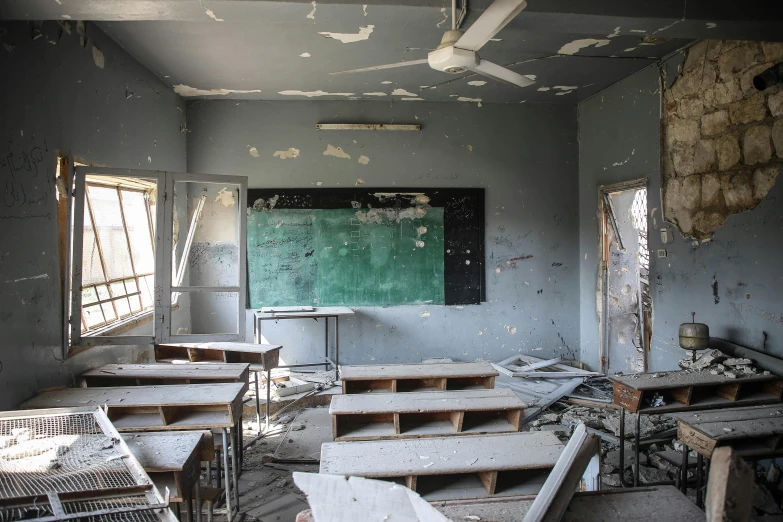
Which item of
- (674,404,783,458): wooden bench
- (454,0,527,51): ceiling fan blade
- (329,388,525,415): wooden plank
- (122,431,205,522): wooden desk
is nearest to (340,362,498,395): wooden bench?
(329,388,525,415): wooden plank

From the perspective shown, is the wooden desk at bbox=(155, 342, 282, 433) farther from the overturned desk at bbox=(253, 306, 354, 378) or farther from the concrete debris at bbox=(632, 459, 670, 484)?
the concrete debris at bbox=(632, 459, 670, 484)

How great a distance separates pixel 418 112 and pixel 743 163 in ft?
11.1

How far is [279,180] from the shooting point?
19.3 ft

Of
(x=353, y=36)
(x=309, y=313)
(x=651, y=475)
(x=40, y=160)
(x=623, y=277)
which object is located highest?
(x=353, y=36)

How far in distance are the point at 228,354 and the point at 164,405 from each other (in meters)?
1.68

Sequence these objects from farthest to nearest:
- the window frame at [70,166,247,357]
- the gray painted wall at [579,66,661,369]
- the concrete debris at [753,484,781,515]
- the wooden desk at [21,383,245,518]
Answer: the gray painted wall at [579,66,661,369]
the window frame at [70,166,247,357]
the concrete debris at [753,484,781,515]
the wooden desk at [21,383,245,518]

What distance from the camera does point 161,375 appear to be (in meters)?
3.37

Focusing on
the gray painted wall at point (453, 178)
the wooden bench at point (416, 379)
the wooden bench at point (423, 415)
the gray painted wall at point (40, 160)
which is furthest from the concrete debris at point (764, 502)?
the gray painted wall at point (40, 160)

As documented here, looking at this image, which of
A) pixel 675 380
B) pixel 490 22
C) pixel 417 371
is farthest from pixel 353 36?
pixel 675 380

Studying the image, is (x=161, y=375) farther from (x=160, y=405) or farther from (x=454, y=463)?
(x=454, y=463)

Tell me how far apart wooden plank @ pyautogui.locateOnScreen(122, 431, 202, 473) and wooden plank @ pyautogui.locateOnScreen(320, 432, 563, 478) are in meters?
0.55

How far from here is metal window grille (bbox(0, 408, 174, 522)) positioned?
58.3 inches

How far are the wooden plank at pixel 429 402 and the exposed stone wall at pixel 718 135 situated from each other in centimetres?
233

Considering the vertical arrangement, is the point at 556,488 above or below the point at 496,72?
below
